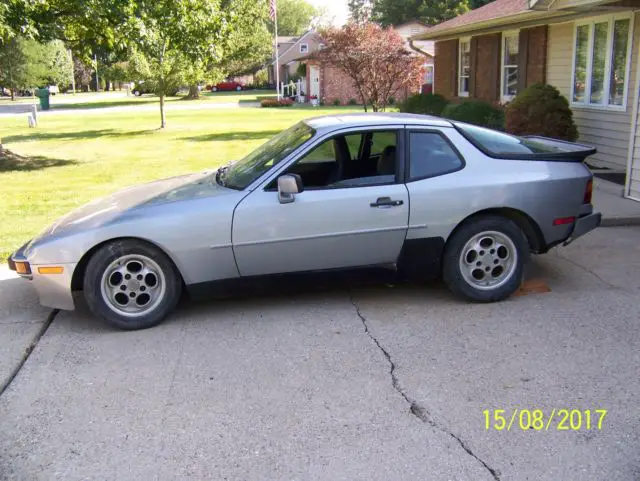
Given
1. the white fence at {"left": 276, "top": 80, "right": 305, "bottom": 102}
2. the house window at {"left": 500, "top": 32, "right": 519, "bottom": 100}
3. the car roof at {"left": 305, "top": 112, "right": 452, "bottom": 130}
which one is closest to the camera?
the car roof at {"left": 305, "top": 112, "right": 452, "bottom": 130}

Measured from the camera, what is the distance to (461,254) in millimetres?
5375

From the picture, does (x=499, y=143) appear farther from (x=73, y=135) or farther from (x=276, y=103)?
(x=276, y=103)

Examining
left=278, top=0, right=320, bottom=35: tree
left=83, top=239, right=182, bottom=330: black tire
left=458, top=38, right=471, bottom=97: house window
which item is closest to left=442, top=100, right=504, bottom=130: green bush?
left=458, top=38, right=471, bottom=97: house window

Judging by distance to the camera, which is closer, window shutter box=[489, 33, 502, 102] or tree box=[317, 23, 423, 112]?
window shutter box=[489, 33, 502, 102]

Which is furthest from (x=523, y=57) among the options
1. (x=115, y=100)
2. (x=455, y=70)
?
(x=115, y=100)

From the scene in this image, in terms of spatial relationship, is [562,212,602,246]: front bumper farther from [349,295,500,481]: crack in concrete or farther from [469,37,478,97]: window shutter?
[469,37,478,97]: window shutter

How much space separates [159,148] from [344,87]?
2761 centimetres

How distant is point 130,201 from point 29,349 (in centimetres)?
140

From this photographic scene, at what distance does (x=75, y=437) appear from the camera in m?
3.58

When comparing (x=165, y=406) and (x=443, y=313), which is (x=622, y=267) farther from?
(x=165, y=406)

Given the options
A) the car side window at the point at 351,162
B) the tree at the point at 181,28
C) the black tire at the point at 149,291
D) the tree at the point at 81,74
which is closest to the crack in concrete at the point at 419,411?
the car side window at the point at 351,162

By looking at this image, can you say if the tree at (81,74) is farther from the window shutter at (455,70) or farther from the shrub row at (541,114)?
the shrub row at (541,114)

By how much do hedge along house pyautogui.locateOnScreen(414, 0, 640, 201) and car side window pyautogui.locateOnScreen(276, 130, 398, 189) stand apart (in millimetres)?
4992
